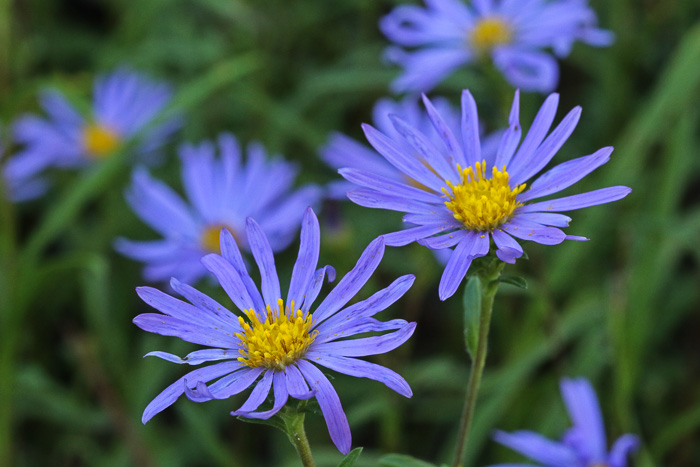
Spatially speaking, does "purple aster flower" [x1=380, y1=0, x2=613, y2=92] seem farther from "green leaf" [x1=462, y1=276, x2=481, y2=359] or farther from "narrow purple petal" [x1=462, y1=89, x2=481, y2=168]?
"green leaf" [x1=462, y1=276, x2=481, y2=359]

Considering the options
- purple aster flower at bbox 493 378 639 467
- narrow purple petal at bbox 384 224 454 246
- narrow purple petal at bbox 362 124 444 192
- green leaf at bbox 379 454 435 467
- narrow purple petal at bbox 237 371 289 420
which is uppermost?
narrow purple petal at bbox 362 124 444 192

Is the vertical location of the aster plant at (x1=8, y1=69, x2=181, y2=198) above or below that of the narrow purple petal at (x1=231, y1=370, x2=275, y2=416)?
above

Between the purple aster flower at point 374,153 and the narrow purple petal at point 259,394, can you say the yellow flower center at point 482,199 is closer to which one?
the narrow purple petal at point 259,394

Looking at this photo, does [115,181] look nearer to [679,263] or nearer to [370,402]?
[370,402]

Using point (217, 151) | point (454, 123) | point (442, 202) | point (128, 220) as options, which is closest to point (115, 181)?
point (128, 220)

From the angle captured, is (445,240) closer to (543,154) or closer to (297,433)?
(543,154)

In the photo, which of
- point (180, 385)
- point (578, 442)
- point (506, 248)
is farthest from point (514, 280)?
point (578, 442)

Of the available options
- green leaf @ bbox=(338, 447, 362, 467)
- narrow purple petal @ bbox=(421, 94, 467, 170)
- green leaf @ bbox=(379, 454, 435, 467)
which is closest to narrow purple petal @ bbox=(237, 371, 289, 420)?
green leaf @ bbox=(338, 447, 362, 467)

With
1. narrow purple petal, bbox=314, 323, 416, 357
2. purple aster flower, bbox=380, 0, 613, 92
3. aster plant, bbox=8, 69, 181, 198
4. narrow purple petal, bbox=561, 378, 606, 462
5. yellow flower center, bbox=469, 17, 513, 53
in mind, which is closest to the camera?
narrow purple petal, bbox=314, 323, 416, 357
